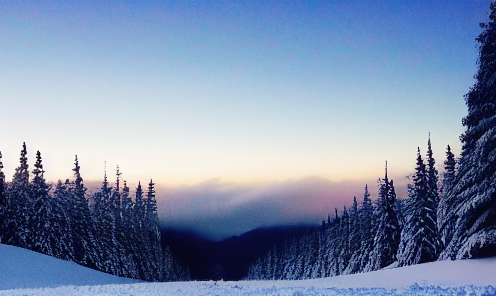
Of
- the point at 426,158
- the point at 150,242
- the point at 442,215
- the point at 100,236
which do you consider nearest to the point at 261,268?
the point at 150,242

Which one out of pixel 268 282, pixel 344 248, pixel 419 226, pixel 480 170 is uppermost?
pixel 480 170

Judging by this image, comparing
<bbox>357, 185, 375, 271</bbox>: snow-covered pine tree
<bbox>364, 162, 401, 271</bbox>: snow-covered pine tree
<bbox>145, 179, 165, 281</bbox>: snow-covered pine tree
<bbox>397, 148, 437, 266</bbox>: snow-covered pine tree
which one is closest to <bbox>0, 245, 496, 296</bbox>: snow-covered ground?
<bbox>397, 148, 437, 266</bbox>: snow-covered pine tree

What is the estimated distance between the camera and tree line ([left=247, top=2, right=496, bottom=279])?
946 inches

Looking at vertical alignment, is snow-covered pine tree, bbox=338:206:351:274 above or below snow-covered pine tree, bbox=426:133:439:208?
below

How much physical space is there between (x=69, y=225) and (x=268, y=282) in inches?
1837

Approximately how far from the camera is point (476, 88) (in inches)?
997

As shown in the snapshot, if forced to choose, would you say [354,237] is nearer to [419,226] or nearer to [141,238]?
[419,226]

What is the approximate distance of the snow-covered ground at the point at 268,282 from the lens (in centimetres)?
1627

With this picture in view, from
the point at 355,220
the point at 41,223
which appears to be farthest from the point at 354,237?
the point at 41,223

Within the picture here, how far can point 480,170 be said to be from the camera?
2425cm

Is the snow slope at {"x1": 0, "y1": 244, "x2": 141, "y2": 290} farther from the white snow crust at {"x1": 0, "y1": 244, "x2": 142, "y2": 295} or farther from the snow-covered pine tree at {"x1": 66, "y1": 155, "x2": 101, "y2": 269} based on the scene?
the snow-covered pine tree at {"x1": 66, "y1": 155, "x2": 101, "y2": 269}

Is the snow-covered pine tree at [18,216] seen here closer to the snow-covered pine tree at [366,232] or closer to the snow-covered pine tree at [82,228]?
the snow-covered pine tree at [82,228]

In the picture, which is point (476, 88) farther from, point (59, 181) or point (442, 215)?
point (59, 181)

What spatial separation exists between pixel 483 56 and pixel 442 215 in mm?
10857
